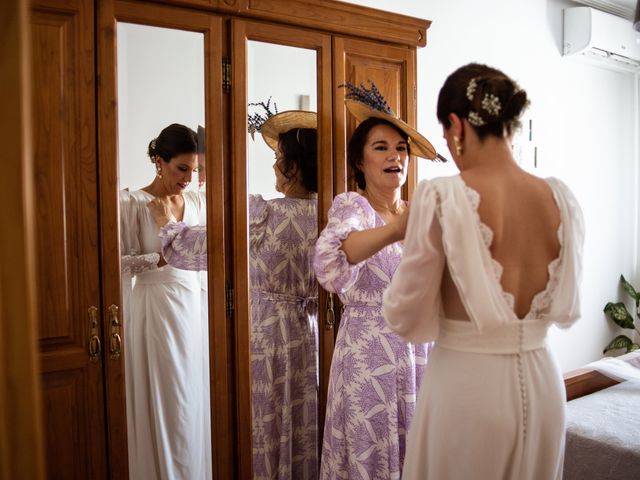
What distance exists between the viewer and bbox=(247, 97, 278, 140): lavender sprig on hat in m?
1.65

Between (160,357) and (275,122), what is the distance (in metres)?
0.82

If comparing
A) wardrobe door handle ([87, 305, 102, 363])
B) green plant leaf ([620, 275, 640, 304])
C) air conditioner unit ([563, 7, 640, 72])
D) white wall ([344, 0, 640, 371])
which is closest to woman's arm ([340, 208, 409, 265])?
wardrobe door handle ([87, 305, 102, 363])

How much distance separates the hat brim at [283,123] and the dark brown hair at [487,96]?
26.2 inches

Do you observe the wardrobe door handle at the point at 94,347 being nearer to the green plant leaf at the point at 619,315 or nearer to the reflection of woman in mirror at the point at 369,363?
the reflection of woman in mirror at the point at 369,363

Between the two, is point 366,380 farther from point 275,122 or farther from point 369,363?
point 275,122

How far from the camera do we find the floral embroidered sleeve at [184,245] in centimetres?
155

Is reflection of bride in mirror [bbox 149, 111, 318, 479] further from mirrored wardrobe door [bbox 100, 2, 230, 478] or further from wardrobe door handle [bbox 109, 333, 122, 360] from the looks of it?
wardrobe door handle [bbox 109, 333, 122, 360]

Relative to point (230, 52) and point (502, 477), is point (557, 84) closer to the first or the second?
point (230, 52)

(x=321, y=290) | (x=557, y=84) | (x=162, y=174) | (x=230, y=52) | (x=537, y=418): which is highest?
(x=557, y=84)

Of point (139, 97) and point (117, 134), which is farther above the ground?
point (139, 97)

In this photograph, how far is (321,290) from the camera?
1.82 metres

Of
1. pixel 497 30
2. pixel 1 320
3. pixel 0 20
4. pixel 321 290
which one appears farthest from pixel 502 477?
pixel 497 30

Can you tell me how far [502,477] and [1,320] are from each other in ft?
3.65

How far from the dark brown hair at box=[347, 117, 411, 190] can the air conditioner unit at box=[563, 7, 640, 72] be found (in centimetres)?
226
